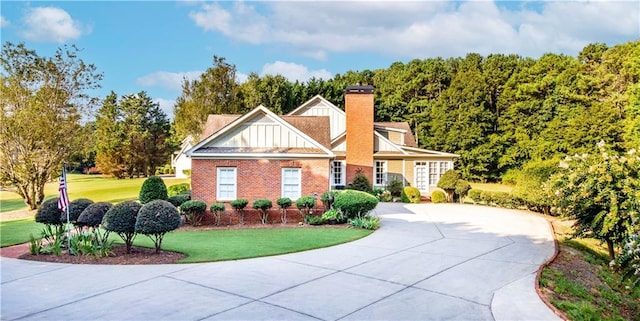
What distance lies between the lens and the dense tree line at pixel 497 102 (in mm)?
37500

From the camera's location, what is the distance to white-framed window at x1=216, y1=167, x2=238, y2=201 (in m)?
18.0

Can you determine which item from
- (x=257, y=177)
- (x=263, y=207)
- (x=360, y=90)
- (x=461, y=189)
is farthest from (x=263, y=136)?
(x=461, y=189)

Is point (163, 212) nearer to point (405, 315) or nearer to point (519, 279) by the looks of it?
point (405, 315)

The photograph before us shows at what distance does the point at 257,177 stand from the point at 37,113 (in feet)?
43.9

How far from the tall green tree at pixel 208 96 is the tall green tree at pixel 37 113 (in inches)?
559

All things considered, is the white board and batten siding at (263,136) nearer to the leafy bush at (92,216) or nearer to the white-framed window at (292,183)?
the white-framed window at (292,183)

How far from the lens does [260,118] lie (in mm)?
18578

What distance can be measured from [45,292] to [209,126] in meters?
15.7

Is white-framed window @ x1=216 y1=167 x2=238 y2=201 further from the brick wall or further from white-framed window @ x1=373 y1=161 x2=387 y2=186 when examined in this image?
white-framed window @ x1=373 y1=161 x2=387 y2=186

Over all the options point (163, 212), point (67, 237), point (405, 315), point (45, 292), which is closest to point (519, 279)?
point (405, 315)

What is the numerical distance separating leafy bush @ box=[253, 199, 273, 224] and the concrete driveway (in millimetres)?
5524

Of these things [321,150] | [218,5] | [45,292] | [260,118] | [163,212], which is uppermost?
[218,5]

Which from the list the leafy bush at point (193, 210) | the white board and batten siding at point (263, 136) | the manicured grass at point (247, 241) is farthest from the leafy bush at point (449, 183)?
the leafy bush at point (193, 210)

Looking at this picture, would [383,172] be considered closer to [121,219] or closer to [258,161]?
[258,161]
